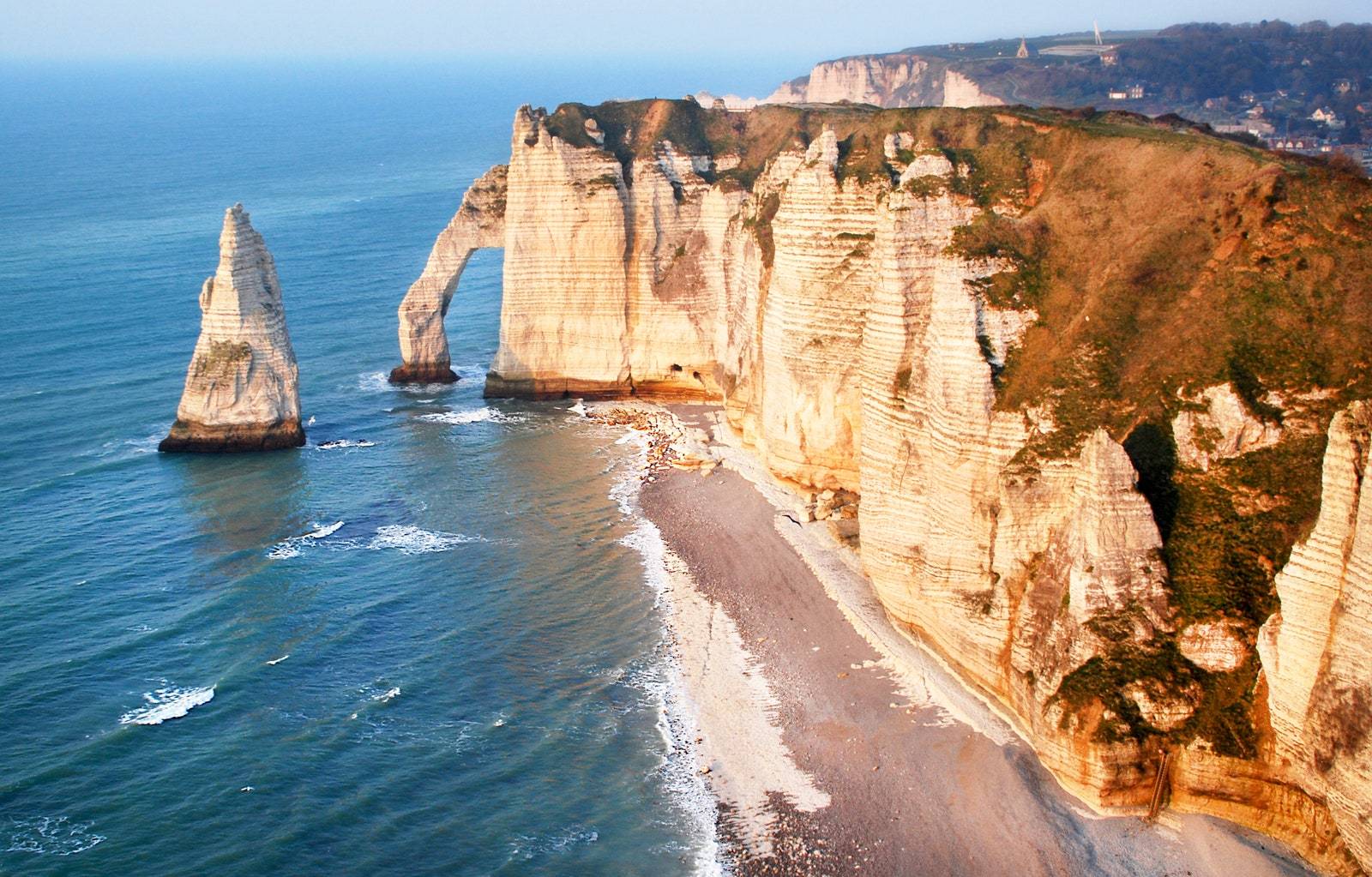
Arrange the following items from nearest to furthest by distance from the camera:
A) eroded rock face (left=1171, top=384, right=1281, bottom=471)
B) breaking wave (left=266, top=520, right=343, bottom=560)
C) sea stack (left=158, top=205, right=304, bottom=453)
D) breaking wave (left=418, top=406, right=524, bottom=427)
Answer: eroded rock face (left=1171, top=384, right=1281, bottom=471), breaking wave (left=266, top=520, right=343, bottom=560), sea stack (left=158, top=205, right=304, bottom=453), breaking wave (left=418, top=406, right=524, bottom=427)

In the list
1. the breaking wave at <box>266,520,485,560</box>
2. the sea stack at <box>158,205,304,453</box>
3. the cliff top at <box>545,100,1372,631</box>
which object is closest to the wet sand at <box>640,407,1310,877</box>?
the cliff top at <box>545,100,1372,631</box>

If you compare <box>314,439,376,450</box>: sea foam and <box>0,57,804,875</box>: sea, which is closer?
<box>0,57,804,875</box>: sea

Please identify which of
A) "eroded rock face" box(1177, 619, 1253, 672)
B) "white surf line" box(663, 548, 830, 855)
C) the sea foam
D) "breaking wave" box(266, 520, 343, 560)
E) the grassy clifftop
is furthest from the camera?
the sea foam

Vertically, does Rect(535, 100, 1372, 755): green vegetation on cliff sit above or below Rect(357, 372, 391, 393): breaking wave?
above

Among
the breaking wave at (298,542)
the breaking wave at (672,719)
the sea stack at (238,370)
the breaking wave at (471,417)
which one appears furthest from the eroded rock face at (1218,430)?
the sea stack at (238,370)

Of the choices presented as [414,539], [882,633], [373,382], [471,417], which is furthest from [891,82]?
[882,633]

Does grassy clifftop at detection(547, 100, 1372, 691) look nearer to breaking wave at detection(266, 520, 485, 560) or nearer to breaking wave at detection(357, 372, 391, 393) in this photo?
breaking wave at detection(266, 520, 485, 560)
